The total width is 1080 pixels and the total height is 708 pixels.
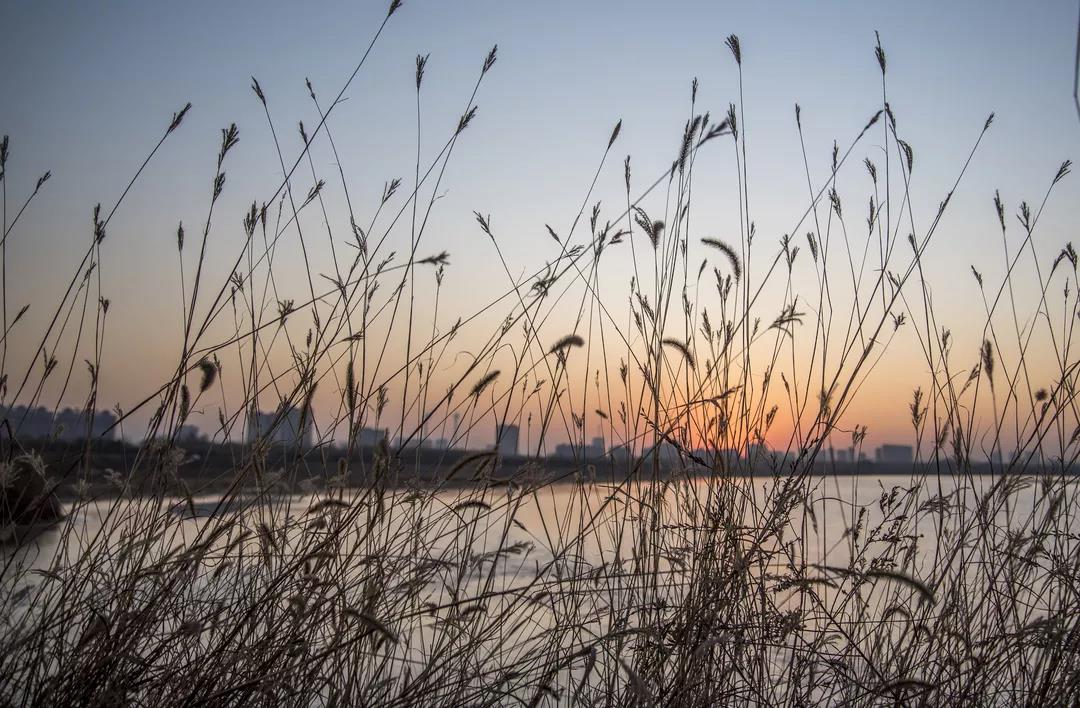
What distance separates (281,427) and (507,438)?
33.0 inches

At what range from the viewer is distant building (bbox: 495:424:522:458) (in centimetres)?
248

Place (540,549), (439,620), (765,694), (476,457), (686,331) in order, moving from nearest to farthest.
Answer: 1. (439,620)
2. (476,457)
3. (765,694)
4. (686,331)
5. (540,549)

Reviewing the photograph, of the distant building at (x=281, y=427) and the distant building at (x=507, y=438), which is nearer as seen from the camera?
the distant building at (x=281, y=427)

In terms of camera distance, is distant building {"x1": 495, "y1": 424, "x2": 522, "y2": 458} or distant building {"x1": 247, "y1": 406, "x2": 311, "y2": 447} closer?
distant building {"x1": 247, "y1": 406, "x2": 311, "y2": 447}

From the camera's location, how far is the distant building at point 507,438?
2.48m

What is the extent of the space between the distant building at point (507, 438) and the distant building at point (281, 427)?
0.54 metres

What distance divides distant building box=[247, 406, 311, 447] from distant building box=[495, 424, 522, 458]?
0.54 meters

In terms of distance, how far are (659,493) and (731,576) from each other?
56 cm

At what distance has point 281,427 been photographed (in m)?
2.27

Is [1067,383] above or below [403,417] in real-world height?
above

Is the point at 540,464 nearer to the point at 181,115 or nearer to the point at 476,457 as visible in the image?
the point at 476,457

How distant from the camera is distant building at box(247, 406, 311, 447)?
6.48 ft

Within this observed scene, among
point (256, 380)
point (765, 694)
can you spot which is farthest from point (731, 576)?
point (256, 380)

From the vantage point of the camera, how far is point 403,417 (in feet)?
8.09
